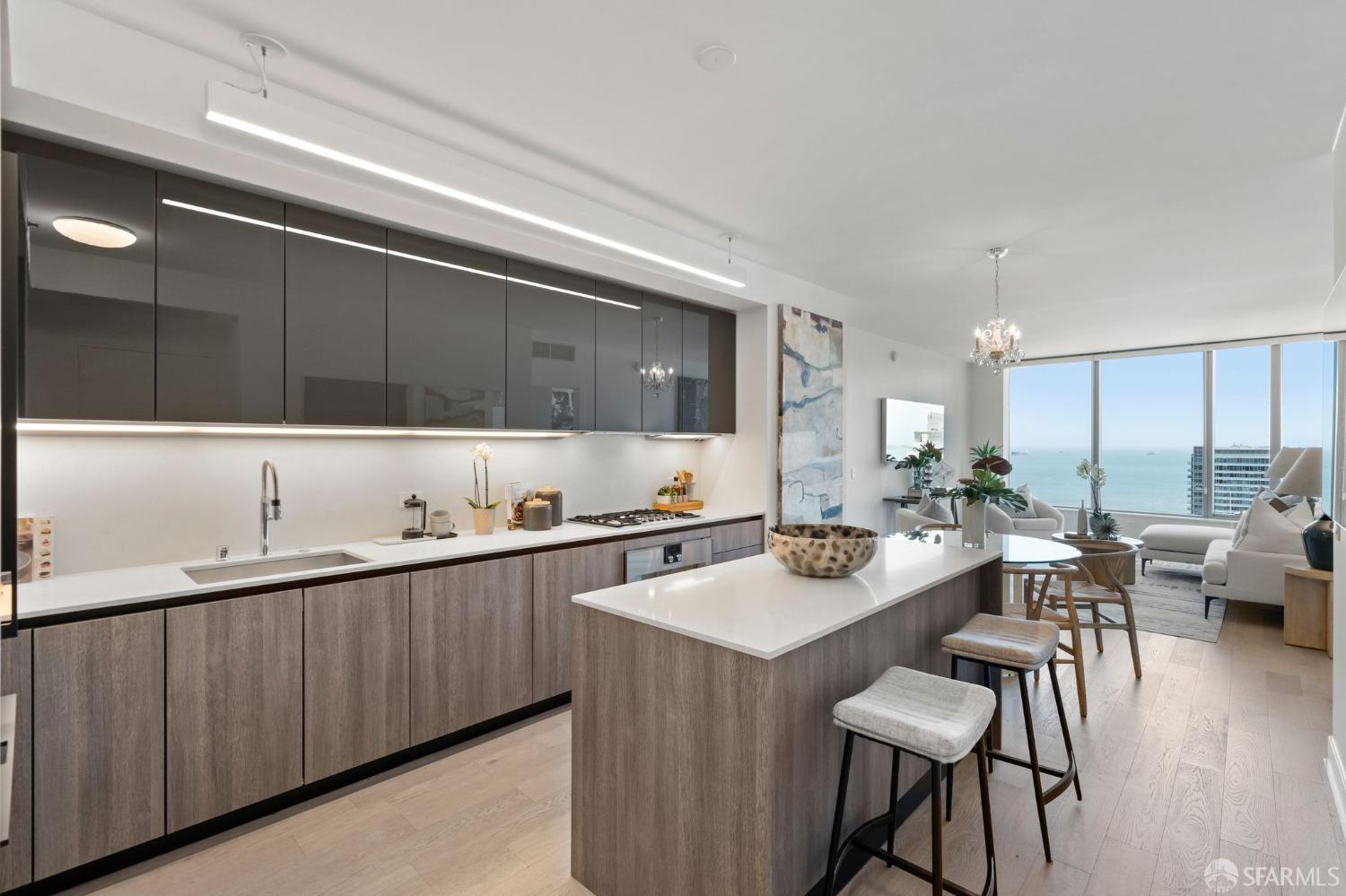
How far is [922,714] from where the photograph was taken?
5.22ft

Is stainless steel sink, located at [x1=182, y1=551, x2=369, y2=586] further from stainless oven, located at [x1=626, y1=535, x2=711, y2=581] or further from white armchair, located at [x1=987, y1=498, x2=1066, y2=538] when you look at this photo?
white armchair, located at [x1=987, y1=498, x2=1066, y2=538]

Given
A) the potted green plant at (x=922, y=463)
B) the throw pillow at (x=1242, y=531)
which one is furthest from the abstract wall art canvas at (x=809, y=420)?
the throw pillow at (x=1242, y=531)

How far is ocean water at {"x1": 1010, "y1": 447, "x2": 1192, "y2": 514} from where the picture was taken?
787 centimetres

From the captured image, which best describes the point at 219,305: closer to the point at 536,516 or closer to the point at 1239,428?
the point at 536,516

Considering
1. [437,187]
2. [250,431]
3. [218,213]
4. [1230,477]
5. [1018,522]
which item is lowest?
[1018,522]

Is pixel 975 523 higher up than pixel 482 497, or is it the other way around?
pixel 482 497

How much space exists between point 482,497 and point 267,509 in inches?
42.6

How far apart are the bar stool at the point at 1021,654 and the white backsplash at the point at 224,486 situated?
255 centimetres

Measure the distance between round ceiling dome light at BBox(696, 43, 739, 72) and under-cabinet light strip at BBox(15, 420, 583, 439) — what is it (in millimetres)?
1971

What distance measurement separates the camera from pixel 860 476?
21.7 ft

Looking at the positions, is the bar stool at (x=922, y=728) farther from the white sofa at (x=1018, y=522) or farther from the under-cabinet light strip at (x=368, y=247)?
the white sofa at (x=1018, y=522)

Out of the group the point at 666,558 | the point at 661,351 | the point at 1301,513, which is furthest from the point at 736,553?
the point at 1301,513

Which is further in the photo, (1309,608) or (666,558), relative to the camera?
(1309,608)

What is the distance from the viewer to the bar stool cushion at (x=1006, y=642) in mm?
2025
